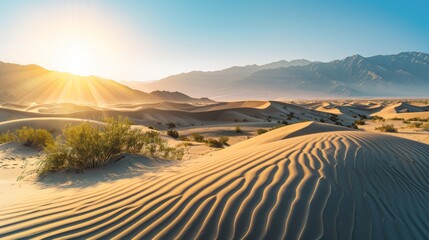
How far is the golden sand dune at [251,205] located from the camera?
9.73 ft

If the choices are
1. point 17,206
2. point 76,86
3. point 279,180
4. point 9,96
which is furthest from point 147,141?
point 76,86

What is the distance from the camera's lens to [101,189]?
177 inches

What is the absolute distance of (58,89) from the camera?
78.6 meters

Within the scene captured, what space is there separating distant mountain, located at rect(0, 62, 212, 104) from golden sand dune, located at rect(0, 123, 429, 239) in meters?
67.5

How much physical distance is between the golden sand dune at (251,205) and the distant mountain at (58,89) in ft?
221

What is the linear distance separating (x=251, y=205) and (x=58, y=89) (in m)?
84.8

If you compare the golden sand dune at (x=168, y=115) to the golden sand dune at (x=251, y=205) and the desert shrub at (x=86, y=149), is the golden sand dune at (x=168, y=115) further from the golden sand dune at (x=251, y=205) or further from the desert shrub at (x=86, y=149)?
the golden sand dune at (x=251, y=205)

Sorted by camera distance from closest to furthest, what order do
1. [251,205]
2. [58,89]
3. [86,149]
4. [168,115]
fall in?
1. [251,205]
2. [86,149]
3. [168,115]
4. [58,89]

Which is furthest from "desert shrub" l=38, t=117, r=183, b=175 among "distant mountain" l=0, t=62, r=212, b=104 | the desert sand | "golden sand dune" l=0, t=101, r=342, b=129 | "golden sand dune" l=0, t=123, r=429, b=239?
"distant mountain" l=0, t=62, r=212, b=104

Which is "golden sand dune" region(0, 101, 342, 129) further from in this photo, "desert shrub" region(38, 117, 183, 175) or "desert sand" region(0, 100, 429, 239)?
"desert sand" region(0, 100, 429, 239)

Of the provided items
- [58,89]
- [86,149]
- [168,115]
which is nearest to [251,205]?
[86,149]

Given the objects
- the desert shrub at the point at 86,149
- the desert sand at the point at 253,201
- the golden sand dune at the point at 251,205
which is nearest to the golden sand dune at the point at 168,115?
the desert shrub at the point at 86,149

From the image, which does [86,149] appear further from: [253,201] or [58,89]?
[58,89]

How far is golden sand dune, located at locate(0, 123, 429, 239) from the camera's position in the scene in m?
2.97
